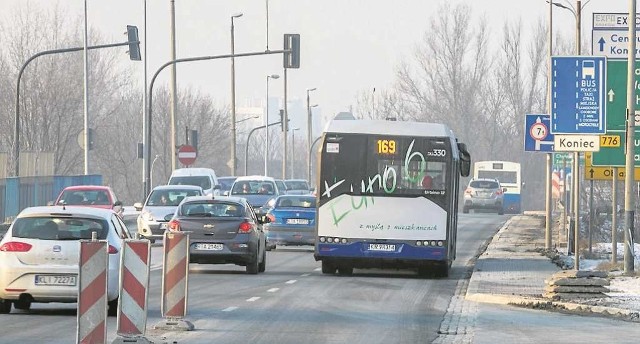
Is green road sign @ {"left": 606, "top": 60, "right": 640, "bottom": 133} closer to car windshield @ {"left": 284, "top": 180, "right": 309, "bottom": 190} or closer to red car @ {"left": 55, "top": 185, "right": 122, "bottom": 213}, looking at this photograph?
red car @ {"left": 55, "top": 185, "right": 122, "bottom": 213}

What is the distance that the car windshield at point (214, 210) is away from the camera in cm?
3144

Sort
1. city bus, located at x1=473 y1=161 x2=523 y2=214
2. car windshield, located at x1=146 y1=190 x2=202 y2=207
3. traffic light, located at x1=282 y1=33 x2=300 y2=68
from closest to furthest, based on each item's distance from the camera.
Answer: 1. car windshield, located at x1=146 y1=190 x2=202 y2=207
2. traffic light, located at x1=282 y1=33 x2=300 y2=68
3. city bus, located at x1=473 y1=161 x2=523 y2=214

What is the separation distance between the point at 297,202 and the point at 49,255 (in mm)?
21952

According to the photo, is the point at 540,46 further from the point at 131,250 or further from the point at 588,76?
the point at 131,250

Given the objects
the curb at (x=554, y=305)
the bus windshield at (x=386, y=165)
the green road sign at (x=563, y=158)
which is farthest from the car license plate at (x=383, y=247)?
the green road sign at (x=563, y=158)

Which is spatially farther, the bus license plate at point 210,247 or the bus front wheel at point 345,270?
the bus front wheel at point 345,270

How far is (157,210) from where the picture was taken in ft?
139

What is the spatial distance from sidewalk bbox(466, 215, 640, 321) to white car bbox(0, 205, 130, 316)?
19.8ft

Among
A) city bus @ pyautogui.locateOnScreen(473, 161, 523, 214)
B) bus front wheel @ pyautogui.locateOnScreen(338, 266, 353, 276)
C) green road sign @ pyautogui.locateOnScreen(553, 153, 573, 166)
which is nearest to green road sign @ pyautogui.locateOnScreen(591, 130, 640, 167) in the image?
bus front wheel @ pyautogui.locateOnScreen(338, 266, 353, 276)

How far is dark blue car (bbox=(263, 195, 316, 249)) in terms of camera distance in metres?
40.2

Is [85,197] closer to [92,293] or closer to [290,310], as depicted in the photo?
[290,310]

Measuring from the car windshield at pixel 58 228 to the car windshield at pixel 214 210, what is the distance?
10.2 meters

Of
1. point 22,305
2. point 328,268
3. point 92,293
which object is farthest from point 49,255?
point 328,268

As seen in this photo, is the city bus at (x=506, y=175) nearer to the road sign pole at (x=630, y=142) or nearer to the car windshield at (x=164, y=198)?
the car windshield at (x=164, y=198)
